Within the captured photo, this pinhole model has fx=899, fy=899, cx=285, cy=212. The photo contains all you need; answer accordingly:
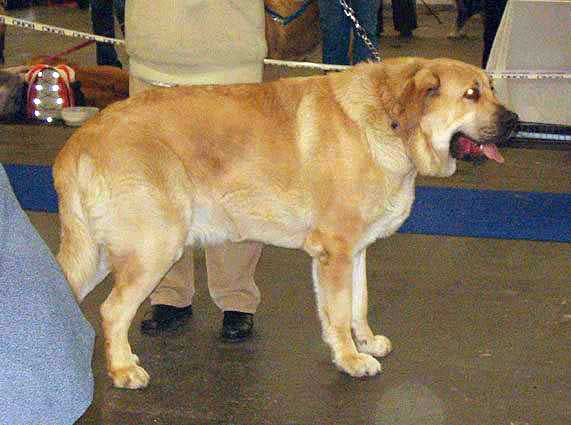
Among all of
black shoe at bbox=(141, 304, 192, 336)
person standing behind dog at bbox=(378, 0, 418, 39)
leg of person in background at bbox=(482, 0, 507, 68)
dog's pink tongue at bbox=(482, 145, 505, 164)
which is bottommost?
person standing behind dog at bbox=(378, 0, 418, 39)

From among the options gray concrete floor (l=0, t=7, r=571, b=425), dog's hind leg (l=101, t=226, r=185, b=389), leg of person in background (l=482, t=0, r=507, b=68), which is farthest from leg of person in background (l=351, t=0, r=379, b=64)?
dog's hind leg (l=101, t=226, r=185, b=389)

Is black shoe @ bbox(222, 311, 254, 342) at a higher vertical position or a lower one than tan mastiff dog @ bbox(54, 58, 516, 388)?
lower

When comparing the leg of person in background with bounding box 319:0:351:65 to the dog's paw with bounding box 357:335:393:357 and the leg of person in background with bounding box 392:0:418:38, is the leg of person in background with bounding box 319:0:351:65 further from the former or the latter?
the leg of person in background with bounding box 392:0:418:38

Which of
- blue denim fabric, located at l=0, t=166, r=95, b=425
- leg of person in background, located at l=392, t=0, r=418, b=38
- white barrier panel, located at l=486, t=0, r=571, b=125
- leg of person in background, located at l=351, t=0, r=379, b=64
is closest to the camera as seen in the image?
blue denim fabric, located at l=0, t=166, r=95, b=425

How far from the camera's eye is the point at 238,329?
140 inches

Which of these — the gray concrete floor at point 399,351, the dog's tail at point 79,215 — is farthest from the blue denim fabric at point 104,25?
the dog's tail at point 79,215

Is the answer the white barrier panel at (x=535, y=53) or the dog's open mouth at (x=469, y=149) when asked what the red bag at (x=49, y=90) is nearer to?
the white barrier panel at (x=535, y=53)

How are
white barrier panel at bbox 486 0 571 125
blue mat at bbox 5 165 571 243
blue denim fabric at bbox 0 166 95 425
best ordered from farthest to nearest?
1. white barrier panel at bbox 486 0 571 125
2. blue mat at bbox 5 165 571 243
3. blue denim fabric at bbox 0 166 95 425

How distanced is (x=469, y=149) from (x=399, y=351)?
2.72 feet

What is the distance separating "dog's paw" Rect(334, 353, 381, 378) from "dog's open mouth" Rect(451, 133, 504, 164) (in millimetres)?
796

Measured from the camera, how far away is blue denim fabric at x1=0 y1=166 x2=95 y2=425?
1.34 m

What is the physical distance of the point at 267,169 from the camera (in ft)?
10.3

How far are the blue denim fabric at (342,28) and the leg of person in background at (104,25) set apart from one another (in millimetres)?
3295

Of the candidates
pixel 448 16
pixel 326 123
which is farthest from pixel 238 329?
pixel 448 16
